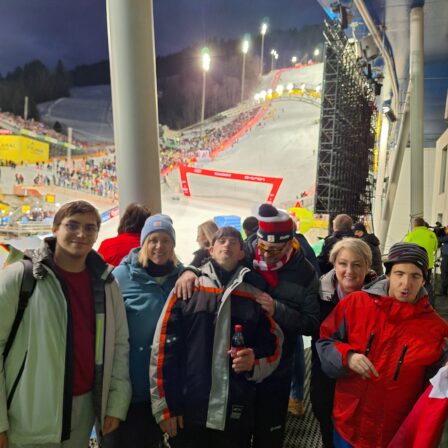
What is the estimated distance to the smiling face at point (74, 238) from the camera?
4.69 feet

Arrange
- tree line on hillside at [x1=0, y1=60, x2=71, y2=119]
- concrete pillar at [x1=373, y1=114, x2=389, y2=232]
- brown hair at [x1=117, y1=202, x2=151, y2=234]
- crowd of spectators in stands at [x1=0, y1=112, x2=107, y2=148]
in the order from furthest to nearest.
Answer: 1. concrete pillar at [x1=373, y1=114, x2=389, y2=232]
2. tree line on hillside at [x1=0, y1=60, x2=71, y2=119]
3. crowd of spectators in stands at [x1=0, y1=112, x2=107, y2=148]
4. brown hair at [x1=117, y1=202, x2=151, y2=234]

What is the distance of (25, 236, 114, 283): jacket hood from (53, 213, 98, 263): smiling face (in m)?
0.03

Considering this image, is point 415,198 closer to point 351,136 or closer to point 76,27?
point 351,136

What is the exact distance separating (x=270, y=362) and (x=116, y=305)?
2.27 ft

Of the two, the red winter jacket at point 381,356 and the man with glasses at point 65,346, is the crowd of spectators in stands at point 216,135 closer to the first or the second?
the man with glasses at point 65,346

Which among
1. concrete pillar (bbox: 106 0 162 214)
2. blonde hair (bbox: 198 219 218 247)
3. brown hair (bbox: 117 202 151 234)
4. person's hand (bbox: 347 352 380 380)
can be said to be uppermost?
concrete pillar (bbox: 106 0 162 214)

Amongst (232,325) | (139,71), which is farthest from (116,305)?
(139,71)

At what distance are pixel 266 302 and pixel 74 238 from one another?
0.82m

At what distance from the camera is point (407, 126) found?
1401 cm

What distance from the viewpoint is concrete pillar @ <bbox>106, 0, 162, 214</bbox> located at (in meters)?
3.19

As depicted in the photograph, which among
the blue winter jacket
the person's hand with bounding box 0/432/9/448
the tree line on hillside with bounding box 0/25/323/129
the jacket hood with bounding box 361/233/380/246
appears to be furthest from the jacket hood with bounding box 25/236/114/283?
the tree line on hillside with bounding box 0/25/323/129

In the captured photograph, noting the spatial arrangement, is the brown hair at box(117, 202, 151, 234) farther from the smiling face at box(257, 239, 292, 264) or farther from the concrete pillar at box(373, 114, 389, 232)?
the concrete pillar at box(373, 114, 389, 232)

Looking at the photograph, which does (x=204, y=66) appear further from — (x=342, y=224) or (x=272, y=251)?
(x=272, y=251)

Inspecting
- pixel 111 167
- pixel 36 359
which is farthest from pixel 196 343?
pixel 111 167
